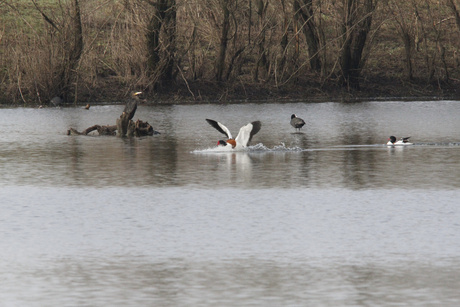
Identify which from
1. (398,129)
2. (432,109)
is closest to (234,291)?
(398,129)

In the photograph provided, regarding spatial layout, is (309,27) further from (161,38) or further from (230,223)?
(230,223)

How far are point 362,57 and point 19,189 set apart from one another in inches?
1220

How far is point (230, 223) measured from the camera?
10.9 metres

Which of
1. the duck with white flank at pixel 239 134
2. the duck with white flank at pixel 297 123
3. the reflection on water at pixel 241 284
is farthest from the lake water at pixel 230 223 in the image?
the duck with white flank at pixel 297 123

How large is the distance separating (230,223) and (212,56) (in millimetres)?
34253

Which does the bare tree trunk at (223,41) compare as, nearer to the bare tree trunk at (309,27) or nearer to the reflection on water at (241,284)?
the bare tree trunk at (309,27)

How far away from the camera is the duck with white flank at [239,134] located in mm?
20000

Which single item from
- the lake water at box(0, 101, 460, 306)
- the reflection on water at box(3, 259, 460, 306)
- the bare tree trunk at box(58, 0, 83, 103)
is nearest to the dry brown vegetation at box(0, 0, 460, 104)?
the bare tree trunk at box(58, 0, 83, 103)

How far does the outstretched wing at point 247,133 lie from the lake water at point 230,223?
0.88 feet

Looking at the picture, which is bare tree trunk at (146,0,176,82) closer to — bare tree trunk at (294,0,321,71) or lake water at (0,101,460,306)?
bare tree trunk at (294,0,321,71)

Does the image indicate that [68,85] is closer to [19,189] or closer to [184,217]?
[19,189]

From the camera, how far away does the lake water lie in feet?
25.5

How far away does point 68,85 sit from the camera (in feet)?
123

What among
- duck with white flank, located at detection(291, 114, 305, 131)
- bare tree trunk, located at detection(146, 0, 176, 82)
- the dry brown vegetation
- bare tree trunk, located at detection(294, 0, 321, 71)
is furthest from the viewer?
bare tree trunk, located at detection(294, 0, 321, 71)
